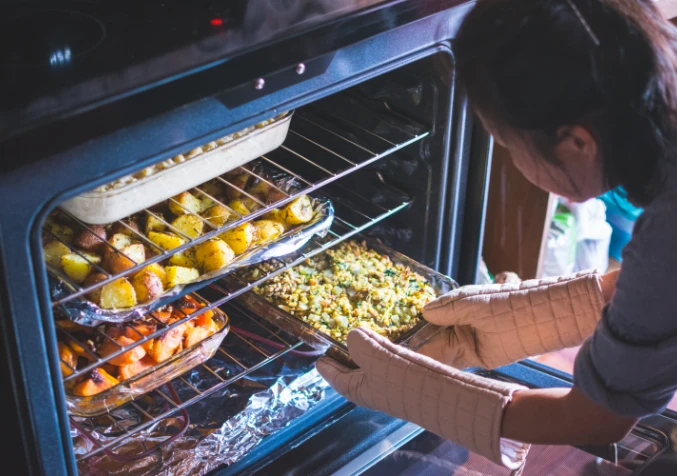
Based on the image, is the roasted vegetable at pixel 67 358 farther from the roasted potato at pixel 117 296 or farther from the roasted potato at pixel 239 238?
the roasted potato at pixel 239 238

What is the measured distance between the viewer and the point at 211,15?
1.18 meters

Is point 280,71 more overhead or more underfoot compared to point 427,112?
more overhead

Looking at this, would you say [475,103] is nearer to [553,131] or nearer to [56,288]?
[553,131]

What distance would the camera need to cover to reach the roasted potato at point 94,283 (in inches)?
48.9

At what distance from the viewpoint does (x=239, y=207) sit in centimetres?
148

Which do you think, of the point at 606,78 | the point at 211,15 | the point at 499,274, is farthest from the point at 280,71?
the point at 499,274

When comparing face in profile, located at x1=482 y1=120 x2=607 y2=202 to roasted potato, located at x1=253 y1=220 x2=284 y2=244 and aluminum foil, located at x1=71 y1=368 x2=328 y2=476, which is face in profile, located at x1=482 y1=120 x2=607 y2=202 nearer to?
roasted potato, located at x1=253 y1=220 x2=284 y2=244

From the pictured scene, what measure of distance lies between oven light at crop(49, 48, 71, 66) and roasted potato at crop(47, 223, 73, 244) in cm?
35

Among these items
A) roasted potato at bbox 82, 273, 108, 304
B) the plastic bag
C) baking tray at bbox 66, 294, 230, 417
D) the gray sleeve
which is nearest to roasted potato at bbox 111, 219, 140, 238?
roasted potato at bbox 82, 273, 108, 304

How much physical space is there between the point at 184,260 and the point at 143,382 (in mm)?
229

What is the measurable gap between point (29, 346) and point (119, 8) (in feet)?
1.88

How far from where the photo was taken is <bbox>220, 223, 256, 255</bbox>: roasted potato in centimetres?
143

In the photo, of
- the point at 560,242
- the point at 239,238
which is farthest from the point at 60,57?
the point at 560,242

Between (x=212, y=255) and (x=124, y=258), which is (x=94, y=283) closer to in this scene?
(x=124, y=258)
